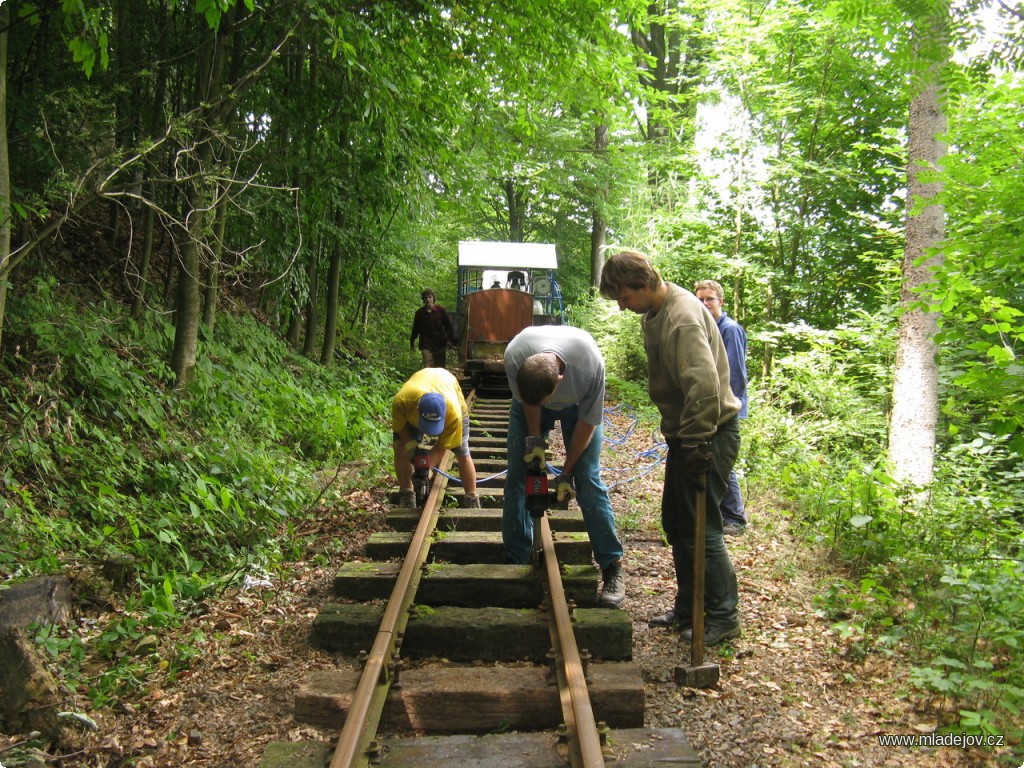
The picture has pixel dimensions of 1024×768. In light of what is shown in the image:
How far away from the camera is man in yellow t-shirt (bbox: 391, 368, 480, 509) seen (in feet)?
17.9

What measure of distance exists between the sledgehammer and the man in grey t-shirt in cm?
72

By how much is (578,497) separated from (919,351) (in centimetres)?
411

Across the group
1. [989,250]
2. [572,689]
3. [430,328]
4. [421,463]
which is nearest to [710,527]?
[572,689]

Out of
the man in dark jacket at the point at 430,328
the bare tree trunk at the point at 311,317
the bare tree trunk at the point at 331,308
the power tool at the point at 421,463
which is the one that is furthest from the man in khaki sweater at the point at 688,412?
the bare tree trunk at the point at 331,308

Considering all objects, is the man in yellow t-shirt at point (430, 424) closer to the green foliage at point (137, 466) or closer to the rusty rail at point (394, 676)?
the green foliage at point (137, 466)

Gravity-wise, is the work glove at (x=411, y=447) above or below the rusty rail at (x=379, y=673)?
above

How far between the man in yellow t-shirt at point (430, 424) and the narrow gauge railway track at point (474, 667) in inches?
24.4

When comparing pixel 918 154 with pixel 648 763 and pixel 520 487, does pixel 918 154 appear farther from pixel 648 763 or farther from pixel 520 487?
pixel 648 763

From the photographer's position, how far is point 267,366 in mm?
10156

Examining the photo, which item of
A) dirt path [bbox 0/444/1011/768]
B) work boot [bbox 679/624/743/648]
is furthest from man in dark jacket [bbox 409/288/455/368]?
work boot [bbox 679/624/743/648]

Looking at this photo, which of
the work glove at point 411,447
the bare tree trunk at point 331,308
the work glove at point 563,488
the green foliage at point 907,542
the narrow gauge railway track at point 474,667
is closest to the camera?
the narrow gauge railway track at point 474,667

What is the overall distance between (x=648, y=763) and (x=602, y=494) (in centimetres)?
179

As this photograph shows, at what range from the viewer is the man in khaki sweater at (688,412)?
11.9 feet

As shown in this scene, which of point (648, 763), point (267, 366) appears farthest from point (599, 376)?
point (267, 366)
